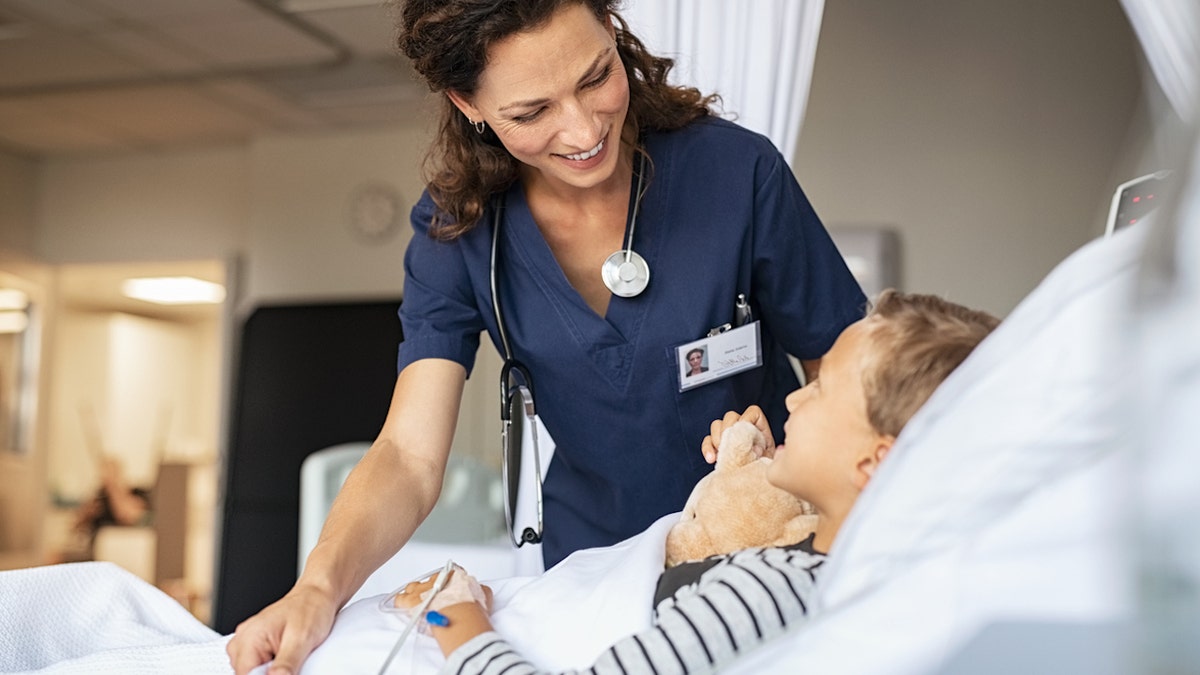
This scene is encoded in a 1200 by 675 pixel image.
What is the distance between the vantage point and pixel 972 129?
351 centimetres

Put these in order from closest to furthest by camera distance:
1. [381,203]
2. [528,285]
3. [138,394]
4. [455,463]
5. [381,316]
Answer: [528,285]
[455,463]
[381,316]
[381,203]
[138,394]

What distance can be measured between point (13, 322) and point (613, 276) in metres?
5.65

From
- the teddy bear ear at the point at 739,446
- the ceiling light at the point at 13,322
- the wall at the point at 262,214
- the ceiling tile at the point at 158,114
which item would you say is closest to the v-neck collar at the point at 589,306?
the teddy bear ear at the point at 739,446

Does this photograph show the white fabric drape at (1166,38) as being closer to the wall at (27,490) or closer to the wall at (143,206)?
the wall at (143,206)

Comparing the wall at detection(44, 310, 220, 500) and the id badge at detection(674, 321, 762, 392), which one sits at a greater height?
the id badge at detection(674, 321, 762, 392)

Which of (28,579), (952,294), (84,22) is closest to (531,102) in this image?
(28,579)

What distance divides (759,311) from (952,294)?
2296 millimetres

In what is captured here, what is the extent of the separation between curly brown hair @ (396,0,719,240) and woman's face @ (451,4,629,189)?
0.06 feet

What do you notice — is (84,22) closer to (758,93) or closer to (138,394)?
(758,93)

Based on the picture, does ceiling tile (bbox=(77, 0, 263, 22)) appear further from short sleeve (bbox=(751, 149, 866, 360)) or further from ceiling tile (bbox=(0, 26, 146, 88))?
short sleeve (bbox=(751, 149, 866, 360))

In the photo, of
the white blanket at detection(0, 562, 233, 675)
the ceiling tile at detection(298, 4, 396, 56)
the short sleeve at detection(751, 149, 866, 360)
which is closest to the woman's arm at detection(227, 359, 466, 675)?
the white blanket at detection(0, 562, 233, 675)

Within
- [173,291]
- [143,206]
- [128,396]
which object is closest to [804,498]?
[143,206]

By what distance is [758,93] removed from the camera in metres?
1.92

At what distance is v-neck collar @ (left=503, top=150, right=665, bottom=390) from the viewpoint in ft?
4.44
